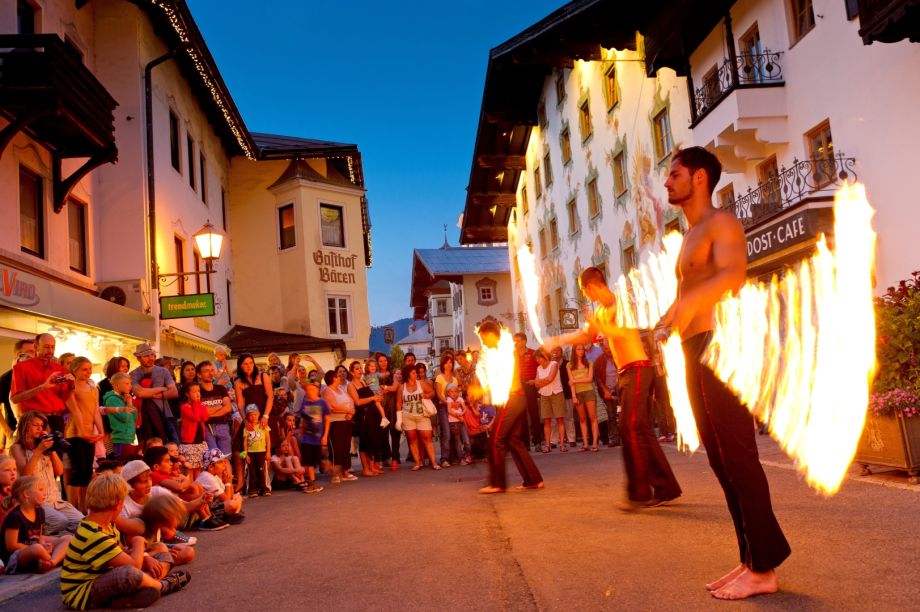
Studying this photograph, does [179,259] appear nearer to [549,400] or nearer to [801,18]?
[549,400]

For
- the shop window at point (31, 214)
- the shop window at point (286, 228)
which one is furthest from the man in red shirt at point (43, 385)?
the shop window at point (286, 228)

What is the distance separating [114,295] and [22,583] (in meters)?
12.3

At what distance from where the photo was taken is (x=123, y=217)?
18.6 metres

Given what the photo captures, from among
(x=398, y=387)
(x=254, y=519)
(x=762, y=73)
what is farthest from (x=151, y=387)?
(x=762, y=73)

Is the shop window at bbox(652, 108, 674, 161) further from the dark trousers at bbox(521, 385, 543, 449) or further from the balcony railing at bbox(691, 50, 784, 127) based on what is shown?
the dark trousers at bbox(521, 385, 543, 449)

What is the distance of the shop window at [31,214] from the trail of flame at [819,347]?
1160 cm

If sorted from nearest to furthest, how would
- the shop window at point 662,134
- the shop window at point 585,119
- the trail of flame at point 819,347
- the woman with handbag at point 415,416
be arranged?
1. the trail of flame at point 819,347
2. the woman with handbag at point 415,416
3. the shop window at point 662,134
4. the shop window at point 585,119

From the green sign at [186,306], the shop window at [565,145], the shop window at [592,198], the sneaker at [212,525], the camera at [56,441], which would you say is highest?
the shop window at [565,145]

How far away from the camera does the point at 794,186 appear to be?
55.0 feet

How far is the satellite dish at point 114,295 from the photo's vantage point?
58.3 ft

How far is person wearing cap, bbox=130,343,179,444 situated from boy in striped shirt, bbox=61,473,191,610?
6458mm

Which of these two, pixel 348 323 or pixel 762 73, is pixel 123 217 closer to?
pixel 762 73

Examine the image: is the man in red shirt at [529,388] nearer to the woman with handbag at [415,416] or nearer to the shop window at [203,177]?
the woman with handbag at [415,416]

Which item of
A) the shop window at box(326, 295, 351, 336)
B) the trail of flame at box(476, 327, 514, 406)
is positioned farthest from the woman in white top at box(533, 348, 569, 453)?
the shop window at box(326, 295, 351, 336)
